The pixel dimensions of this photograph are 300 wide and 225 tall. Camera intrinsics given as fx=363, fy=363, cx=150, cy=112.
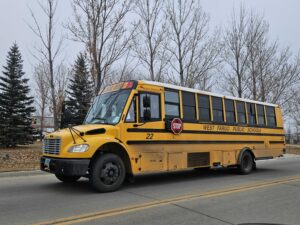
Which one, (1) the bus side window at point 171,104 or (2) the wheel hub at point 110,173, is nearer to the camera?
(2) the wheel hub at point 110,173

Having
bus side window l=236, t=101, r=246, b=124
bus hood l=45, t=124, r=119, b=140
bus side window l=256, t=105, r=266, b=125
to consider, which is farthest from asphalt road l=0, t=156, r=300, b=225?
bus side window l=256, t=105, r=266, b=125

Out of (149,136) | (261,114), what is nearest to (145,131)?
(149,136)

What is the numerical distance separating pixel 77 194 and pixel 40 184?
2169 mm

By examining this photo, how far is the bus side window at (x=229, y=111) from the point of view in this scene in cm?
1303

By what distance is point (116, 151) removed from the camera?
31.2 ft

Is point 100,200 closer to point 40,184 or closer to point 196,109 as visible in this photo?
point 40,184

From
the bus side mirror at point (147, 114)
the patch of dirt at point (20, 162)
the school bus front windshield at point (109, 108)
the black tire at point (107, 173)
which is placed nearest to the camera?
the black tire at point (107, 173)

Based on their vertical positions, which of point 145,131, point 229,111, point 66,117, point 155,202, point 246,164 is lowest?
point 155,202

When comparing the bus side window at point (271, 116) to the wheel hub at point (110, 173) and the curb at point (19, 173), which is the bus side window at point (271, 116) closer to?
the wheel hub at point (110, 173)

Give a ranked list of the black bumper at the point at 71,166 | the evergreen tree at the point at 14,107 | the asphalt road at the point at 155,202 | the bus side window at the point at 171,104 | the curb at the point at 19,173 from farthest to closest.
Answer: the evergreen tree at the point at 14,107, the curb at the point at 19,173, the bus side window at the point at 171,104, the black bumper at the point at 71,166, the asphalt road at the point at 155,202

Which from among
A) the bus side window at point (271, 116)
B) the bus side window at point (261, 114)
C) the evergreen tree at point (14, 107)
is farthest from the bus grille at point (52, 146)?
the evergreen tree at point (14, 107)

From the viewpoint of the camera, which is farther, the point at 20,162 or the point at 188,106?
the point at 20,162

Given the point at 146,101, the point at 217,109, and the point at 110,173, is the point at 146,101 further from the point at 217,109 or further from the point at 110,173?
the point at 217,109

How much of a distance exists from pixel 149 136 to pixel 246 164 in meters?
5.25
